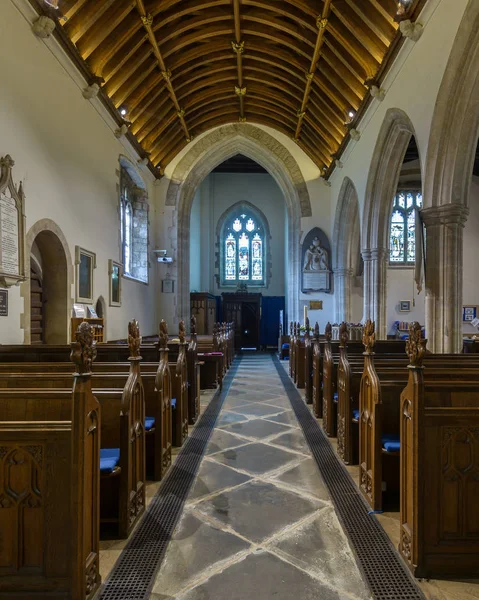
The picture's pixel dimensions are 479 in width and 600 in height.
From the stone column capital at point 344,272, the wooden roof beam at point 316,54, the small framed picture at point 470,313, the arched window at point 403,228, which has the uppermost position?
the wooden roof beam at point 316,54

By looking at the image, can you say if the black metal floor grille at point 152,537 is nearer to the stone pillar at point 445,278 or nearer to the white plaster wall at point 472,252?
the stone pillar at point 445,278

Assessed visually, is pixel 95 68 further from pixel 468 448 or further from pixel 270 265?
pixel 270 265

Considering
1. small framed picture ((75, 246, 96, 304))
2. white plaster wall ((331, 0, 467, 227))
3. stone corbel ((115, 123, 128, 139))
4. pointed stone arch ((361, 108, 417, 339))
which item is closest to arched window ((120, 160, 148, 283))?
stone corbel ((115, 123, 128, 139))

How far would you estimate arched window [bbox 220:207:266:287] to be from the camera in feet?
54.6

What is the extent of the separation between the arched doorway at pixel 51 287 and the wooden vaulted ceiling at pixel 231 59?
294 cm

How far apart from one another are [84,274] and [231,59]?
6.19 meters

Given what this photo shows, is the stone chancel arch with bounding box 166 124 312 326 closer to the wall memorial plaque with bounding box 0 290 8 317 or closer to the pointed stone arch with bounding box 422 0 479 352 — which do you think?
the pointed stone arch with bounding box 422 0 479 352

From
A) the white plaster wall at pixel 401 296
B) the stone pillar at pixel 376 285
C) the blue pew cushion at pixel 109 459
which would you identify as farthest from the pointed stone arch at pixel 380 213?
the blue pew cushion at pixel 109 459

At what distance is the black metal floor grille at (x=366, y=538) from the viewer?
1.79 meters

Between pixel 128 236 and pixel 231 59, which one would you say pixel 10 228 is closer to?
pixel 128 236

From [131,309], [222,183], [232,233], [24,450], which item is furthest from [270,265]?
[24,450]

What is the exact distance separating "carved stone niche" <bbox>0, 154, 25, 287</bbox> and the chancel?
0.10ft

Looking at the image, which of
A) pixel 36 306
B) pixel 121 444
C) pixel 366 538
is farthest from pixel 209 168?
pixel 366 538

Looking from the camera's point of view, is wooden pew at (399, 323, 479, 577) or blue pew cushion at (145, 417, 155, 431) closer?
wooden pew at (399, 323, 479, 577)
